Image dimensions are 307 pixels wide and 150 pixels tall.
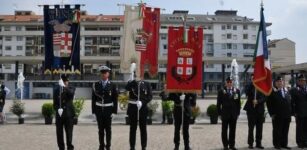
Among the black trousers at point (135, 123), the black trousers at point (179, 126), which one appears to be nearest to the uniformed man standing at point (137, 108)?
the black trousers at point (135, 123)

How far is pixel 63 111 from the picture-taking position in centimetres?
1080

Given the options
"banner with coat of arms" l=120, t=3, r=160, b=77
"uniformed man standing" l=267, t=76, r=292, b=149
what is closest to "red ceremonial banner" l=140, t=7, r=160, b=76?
"banner with coat of arms" l=120, t=3, r=160, b=77

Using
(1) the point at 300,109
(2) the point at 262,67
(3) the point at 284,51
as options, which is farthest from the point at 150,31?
(3) the point at 284,51

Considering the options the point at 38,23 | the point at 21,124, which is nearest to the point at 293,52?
the point at 38,23

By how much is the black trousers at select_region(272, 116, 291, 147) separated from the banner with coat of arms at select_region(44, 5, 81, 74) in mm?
13634

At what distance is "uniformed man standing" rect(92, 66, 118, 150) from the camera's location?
10789 millimetres

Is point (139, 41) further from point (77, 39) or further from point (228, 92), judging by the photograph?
point (228, 92)

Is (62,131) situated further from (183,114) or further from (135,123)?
(183,114)

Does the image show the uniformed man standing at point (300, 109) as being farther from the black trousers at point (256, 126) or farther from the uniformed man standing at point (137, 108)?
the uniformed man standing at point (137, 108)

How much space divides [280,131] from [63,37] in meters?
14.2

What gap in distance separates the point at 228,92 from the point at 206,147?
1.71m

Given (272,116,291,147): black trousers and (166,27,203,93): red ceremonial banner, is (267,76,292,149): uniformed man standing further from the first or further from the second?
(166,27,203,93): red ceremonial banner

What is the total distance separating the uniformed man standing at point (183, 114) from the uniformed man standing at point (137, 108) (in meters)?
0.87

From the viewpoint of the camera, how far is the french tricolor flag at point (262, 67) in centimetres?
1215
